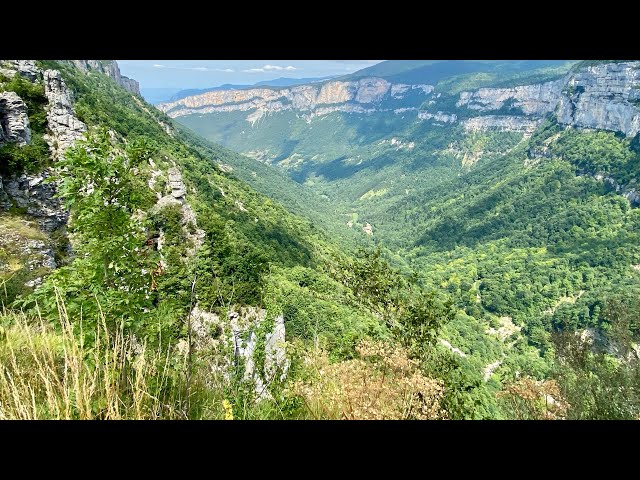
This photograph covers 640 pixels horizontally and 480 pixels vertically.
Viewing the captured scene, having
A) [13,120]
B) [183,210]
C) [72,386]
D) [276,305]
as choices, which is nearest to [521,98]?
[183,210]

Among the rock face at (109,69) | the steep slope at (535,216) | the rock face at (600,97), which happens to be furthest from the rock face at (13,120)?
the rock face at (600,97)

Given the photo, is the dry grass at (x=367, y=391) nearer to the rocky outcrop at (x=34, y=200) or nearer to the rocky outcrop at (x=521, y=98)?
the rocky outcrop at (x=34, y=200)

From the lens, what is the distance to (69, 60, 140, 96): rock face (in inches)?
3103

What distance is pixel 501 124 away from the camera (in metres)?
170

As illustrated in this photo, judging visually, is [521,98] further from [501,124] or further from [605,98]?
[605,98]

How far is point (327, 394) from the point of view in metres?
2.65

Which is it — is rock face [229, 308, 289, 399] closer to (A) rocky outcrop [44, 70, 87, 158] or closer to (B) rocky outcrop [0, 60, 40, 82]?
(A) rocky outcrop [44, 70, 87, 158]

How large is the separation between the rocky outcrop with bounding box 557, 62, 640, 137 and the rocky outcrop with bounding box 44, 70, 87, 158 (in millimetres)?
115725

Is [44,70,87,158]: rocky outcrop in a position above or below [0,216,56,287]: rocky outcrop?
above

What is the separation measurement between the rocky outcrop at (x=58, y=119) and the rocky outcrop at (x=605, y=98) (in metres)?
116

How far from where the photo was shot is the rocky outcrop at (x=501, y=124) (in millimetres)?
Result: 160625

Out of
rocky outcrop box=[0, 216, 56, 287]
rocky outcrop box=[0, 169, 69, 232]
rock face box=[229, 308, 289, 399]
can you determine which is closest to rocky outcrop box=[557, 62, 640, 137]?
rocky outcrop box=[0, 169, 69, 232]

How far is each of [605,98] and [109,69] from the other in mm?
128504
